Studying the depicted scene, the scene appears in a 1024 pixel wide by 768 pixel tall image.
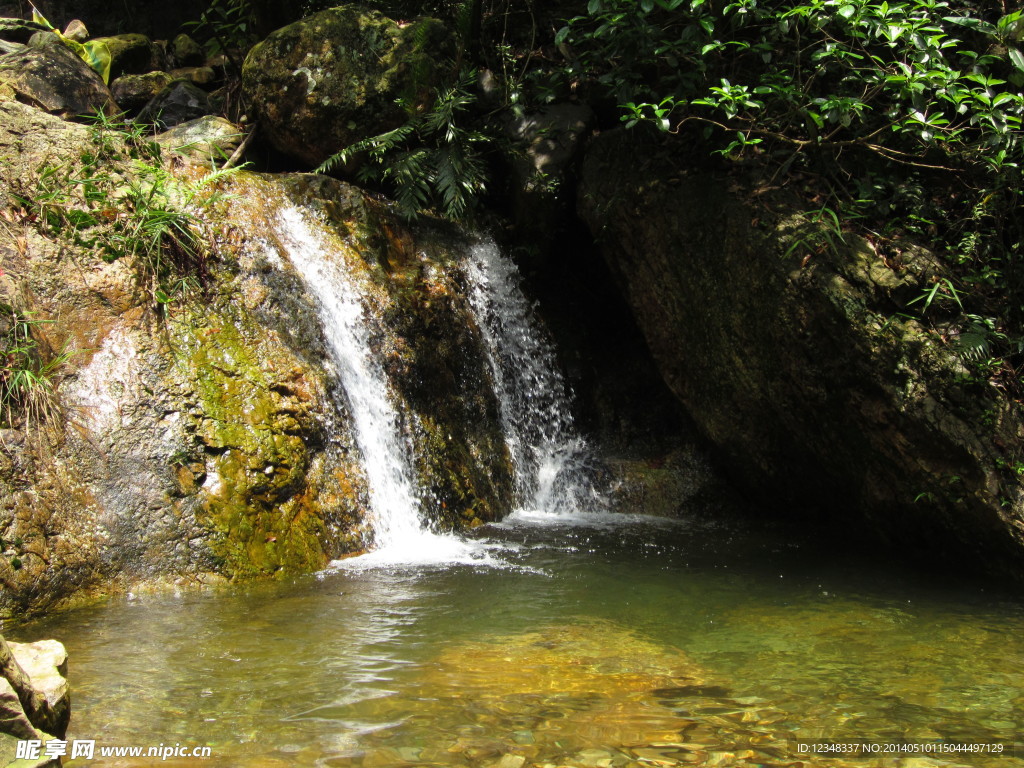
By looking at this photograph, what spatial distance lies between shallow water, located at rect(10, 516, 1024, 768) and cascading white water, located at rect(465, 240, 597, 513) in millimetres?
1819

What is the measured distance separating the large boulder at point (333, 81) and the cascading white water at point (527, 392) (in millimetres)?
1739

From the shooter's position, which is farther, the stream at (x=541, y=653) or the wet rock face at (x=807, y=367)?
the wet rock face at (x=807, y=367)

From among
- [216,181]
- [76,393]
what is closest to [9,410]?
[76,393]

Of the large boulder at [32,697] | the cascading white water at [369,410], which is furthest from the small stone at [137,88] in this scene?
the large boulder at [32,697]

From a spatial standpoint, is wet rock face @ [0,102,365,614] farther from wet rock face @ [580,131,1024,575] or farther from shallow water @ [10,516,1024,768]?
wet rock face @ [580,131,1024,575]

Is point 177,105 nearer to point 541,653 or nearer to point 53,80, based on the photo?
point 53,80

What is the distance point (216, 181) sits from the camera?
6.43 metres

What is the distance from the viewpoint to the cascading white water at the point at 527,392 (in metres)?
7.06

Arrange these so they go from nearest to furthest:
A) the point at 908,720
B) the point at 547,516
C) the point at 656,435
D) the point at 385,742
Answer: the point at 385,742 → the point at 908,720 → the point at 547,516 → the point at 656,435

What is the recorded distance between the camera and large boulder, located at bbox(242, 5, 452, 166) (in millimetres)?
7785

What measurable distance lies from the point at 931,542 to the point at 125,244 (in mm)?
6061

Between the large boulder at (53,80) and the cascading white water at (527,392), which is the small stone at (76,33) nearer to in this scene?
the large boulder at (53,80)

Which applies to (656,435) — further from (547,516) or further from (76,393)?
(76,393)

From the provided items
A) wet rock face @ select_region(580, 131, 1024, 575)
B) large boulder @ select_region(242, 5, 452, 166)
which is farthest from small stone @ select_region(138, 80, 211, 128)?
wet rock face @ select_region(580, 131, 1024, 575)
